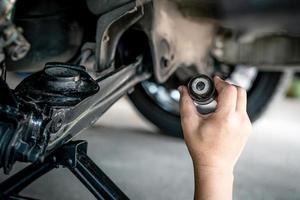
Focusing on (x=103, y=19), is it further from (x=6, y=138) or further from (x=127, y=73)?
(x=6, y=138)

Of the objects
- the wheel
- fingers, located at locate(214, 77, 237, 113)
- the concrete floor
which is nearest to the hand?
fingers, located at locate(214, 77, 237, 113)

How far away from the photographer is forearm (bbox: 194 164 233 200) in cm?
72

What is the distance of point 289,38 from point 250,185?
2.22 feet

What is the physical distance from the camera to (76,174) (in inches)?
34.9

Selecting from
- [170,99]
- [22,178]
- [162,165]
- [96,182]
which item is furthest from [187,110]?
[170,99]

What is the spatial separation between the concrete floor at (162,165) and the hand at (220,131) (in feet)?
1.49

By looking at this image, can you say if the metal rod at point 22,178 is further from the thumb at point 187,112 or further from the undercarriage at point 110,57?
the thumb at point 187,112

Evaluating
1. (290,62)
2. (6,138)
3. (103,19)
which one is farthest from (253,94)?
(6,138)

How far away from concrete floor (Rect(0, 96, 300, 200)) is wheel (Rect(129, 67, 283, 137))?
3.2 inches

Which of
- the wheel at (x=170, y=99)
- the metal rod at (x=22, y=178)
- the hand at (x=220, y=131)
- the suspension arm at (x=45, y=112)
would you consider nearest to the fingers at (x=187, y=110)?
the hand at (x=220, y=131)

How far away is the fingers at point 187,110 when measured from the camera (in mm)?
770

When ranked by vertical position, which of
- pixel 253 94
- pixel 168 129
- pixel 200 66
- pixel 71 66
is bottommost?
pixel 168 129

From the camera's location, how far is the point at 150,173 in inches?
54.1

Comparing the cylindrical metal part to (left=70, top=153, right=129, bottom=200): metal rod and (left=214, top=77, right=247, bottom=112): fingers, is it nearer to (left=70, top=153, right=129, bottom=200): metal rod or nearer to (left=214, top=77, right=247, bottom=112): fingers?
(left=214, top=77, right=247, bottom=112): fingers
